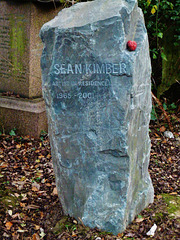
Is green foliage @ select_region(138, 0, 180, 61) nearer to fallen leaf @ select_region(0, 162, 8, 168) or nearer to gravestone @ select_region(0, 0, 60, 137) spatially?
gravestone @ select_region(0, 0, 60, 137)

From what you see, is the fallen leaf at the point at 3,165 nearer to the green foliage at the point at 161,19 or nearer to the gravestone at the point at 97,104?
the gravestone at the point at 97,104

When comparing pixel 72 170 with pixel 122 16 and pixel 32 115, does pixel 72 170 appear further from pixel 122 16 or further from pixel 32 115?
pixel 32 115

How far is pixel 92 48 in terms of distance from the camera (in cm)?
250

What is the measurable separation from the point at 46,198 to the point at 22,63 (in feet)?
7.54

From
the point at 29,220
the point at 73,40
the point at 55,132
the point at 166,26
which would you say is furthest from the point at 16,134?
the point at 166,26

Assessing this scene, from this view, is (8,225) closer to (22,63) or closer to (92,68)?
(92,68)

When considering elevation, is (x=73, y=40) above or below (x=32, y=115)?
above

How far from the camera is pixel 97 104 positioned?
261 cm

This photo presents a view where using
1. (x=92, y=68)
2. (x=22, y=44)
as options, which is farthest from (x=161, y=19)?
(x=92, y=68)

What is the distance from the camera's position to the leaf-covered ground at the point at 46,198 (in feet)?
9.55

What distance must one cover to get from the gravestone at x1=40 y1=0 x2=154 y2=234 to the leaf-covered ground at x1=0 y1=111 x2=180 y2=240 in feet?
0.60

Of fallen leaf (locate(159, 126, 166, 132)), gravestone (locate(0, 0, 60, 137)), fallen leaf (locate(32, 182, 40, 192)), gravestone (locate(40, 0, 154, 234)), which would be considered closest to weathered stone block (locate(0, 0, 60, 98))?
gravestone (locate(0, 0, 60, 137))

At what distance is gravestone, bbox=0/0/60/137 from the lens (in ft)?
15.7

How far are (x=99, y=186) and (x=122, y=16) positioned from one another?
144cm
